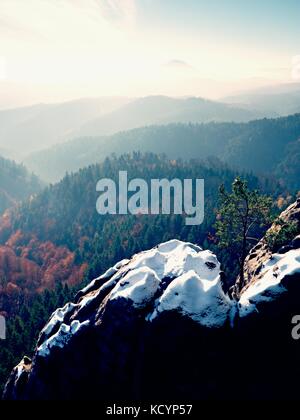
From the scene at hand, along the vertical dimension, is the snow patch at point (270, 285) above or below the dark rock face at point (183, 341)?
above

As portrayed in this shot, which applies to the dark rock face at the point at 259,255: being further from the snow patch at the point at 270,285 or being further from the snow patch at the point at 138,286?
the snow patch at the point at 138,286

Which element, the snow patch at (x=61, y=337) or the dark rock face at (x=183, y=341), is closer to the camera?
the dark rock face at (x=183, y=341)

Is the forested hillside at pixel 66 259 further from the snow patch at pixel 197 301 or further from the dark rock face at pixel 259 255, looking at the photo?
the snow patch at pixel 197 301

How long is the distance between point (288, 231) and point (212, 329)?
13.6m

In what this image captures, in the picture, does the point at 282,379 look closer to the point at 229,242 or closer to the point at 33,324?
the point at 229,242

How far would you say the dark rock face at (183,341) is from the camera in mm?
27062

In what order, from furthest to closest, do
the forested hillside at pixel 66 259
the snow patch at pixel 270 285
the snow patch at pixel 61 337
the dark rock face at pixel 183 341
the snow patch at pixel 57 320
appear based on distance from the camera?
the forested hillside at pixel 66 259 < the snow patch at pixel 57 320 < the snow patch at pixel 61 337 < the snow patch at pixel 270 285 < the dark rock face at pixel 183 341

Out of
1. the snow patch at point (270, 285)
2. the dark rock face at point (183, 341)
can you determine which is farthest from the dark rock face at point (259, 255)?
the snow patch at point (270, 285)

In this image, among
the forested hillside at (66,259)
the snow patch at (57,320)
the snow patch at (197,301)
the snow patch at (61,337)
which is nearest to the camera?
the snow patch at (197,301)

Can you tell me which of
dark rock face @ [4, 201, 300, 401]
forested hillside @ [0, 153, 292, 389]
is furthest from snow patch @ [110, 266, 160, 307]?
forested hillside @ [0, 153, 292, 389]

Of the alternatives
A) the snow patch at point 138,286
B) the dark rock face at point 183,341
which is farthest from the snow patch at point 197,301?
the snow patch at point 138,286

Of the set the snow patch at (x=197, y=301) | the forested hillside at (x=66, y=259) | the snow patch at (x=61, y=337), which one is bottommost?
the forested hillside at (x=66, y=259)

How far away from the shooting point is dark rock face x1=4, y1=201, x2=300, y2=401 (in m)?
27.1
